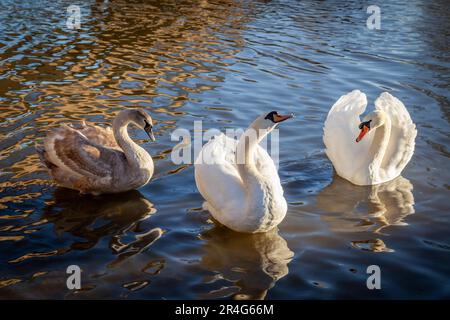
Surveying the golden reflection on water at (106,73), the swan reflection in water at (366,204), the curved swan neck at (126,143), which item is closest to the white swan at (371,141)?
the swan reflection in water at (366,204)

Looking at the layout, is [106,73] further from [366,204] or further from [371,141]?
[366,204]

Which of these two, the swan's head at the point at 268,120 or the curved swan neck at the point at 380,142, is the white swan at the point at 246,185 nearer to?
the swan's head at the point at 268,120

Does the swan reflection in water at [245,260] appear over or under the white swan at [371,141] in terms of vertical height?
under

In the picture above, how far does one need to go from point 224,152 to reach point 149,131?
3.33ft

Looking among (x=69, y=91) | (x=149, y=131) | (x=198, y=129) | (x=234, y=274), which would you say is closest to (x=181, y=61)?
(x=69, y=91)

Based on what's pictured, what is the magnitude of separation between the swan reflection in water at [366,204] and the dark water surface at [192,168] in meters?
0.03

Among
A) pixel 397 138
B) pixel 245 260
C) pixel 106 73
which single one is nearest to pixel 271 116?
pixel 245 260

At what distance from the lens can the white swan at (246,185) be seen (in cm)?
596

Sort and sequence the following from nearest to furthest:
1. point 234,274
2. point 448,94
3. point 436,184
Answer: point 234,274 → point 436,184 → point 448,94

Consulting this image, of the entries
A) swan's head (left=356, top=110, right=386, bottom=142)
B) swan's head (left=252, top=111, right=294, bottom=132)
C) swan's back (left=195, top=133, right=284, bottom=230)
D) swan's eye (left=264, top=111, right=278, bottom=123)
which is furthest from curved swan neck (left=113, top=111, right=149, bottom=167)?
swan's head (left=356, top=110, right=386, bottom=142)

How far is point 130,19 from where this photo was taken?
17.7 meters

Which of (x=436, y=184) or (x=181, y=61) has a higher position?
(x=181, y=61)

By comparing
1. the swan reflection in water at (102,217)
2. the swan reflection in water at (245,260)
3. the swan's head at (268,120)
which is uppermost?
the swan's head at (268,120)
